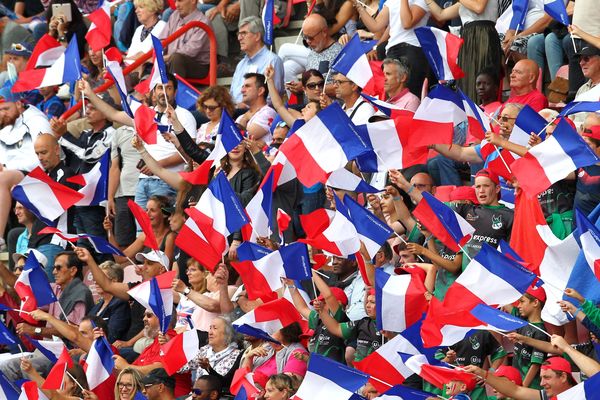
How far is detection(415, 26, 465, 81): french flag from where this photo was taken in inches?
545

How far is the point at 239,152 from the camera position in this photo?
46.3 ft

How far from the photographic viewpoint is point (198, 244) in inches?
534

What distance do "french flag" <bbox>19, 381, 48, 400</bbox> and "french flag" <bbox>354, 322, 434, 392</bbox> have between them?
2815mm

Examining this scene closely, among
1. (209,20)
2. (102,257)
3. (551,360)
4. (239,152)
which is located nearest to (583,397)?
(551,360)

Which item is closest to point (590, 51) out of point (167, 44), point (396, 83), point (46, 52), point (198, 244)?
point (396, 83)

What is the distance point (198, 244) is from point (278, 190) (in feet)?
3.05

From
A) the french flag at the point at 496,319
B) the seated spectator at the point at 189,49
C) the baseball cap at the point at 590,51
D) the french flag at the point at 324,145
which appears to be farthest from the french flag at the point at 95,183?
the french flag at the point at 496,319

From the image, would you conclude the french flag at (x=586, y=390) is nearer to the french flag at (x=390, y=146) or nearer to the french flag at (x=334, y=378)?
the french flag at (x=334, y=378)

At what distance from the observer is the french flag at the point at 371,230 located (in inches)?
492

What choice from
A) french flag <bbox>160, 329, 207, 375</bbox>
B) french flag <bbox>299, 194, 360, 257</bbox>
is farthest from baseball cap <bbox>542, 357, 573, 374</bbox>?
french flag <bbox>160, 329, 207, 375</bbox>

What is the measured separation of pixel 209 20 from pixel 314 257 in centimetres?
439

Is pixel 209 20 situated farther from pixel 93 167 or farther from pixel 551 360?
pixel 551 360

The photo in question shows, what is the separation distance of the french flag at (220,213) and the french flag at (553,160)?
2.54 metres

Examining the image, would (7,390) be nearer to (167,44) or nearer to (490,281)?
(490,281)
